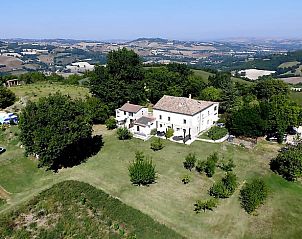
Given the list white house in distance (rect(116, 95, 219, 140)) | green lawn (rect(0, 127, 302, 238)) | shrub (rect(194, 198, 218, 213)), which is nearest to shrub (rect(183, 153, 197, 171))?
green lawn (rect(0, 127, 302, 238))

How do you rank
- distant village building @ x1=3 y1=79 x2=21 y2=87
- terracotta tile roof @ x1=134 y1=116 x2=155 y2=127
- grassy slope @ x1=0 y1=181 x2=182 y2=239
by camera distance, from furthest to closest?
distant village building @ x1=3 y1=79 x2=21 y2=87, terracotta tile roof @ x1=134 y1=116 x2=155 y2=127, grassy slope @ x1=0 y1=181 x2=182 y2=239

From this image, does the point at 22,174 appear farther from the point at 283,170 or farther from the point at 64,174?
the point at 283,170

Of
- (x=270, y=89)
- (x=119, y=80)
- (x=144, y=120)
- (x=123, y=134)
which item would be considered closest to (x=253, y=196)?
(x=123, y=134)

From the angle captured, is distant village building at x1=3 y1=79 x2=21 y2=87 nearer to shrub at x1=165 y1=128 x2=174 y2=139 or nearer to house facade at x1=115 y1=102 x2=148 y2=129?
house facade at x1=115 y1=102 x2=148 y2=129

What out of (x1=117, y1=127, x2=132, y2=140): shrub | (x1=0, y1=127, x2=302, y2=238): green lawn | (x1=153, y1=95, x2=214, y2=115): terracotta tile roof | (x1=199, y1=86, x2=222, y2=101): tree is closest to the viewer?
(x1=0, y1=127, x2=302, y2=238): green lawn

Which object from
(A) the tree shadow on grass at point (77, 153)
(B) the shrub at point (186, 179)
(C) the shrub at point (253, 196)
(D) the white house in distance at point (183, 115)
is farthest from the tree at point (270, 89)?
(A) the tree shadow on grass at point (77, 153)

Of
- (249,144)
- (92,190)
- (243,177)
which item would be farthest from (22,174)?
(249,144)

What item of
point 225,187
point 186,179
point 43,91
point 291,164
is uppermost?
point 43,91

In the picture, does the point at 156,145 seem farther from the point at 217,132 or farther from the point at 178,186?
the point at 217,132
